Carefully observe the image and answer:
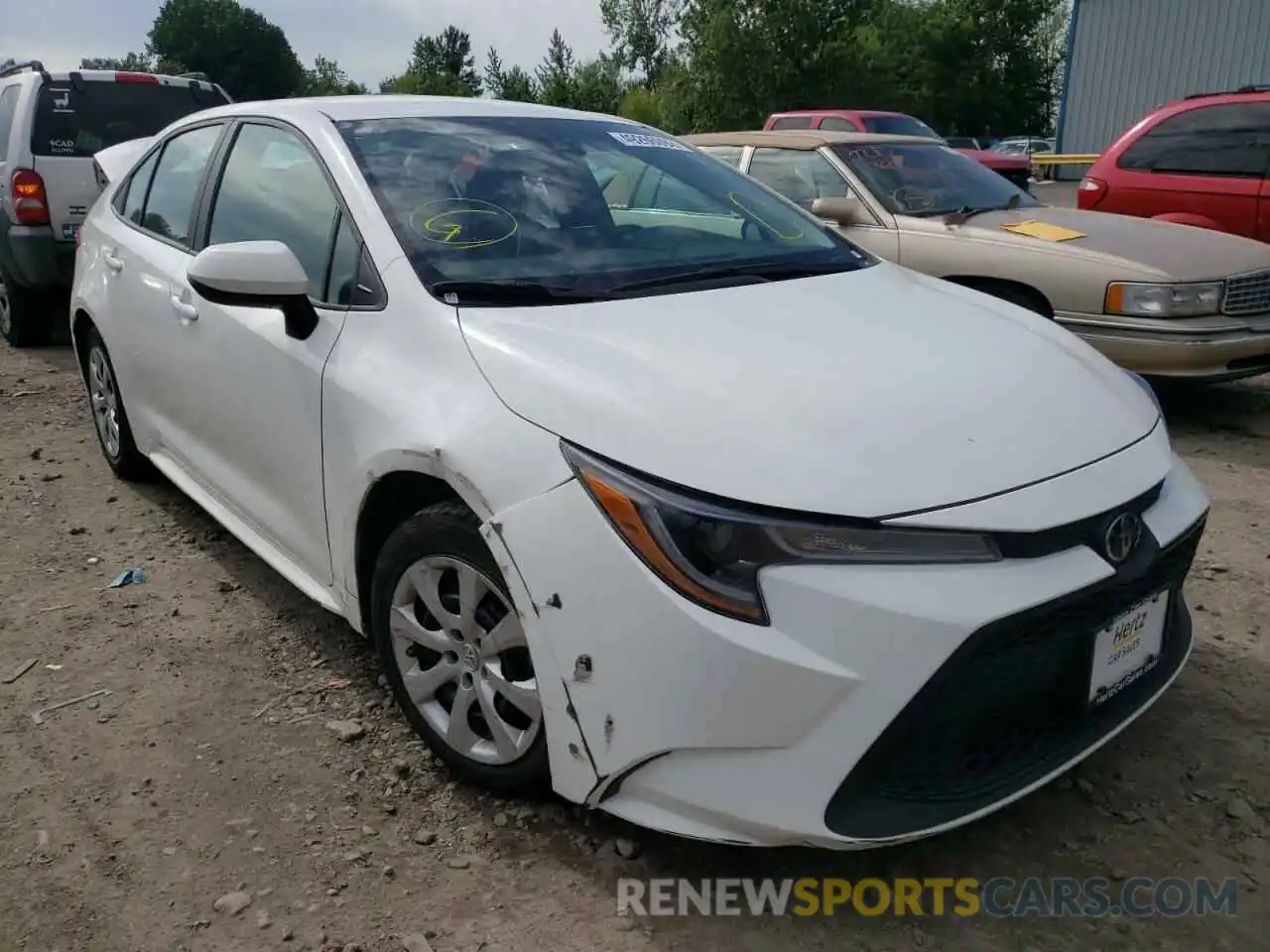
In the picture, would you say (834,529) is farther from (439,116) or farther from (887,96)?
(887,96)

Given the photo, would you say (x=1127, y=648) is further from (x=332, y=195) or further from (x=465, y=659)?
(x=332, y=195)

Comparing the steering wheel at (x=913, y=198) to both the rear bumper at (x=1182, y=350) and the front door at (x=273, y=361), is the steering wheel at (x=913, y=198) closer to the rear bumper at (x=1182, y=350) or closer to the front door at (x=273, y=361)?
the rear bumper at (x=1182, y=350)

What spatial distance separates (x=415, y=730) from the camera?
260 cm

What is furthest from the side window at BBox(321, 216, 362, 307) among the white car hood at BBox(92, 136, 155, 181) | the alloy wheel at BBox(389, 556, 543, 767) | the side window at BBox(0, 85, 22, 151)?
the side window at BBox(0, 85, 22, 151)

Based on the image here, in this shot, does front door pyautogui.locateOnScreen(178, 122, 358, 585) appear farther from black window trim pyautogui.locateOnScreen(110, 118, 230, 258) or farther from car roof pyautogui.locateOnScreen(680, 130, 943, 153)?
car roof pyautogui.locateOnScreen(680, 130, 943, 153)

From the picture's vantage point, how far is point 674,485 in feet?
6.23

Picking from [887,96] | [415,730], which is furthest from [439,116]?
[887,96]

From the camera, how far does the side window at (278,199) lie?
2.80 m

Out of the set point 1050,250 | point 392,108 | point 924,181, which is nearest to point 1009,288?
point 1050,250

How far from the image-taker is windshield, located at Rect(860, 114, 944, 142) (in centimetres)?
1420

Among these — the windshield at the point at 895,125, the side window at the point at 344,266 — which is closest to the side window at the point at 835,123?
the windshield at the point at 895,125

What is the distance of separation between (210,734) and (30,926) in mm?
676

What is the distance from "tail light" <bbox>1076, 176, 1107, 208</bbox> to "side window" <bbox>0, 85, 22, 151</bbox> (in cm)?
721

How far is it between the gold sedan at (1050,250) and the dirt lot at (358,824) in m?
1.91
